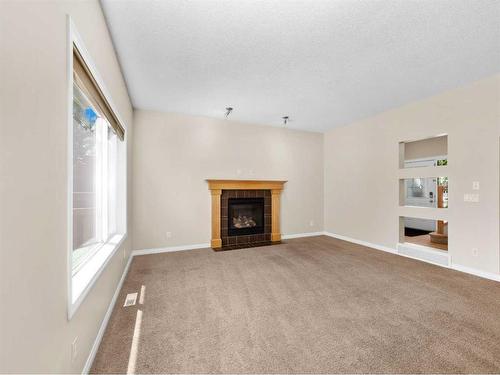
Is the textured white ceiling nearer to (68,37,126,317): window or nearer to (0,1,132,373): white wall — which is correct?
(68,37,126,317): window

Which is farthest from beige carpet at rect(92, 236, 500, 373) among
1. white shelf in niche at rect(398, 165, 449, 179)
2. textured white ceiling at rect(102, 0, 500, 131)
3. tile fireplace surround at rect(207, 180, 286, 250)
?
textured white ceiling at rect(102, 0, 500, 131)

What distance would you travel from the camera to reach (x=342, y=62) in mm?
2670

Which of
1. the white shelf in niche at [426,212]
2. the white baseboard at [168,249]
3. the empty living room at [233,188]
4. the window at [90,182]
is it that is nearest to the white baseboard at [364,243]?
the empty living room at [233,188]

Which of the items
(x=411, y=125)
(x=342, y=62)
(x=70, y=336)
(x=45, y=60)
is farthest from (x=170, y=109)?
(x=411, y=125)

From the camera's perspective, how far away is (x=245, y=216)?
5164mm

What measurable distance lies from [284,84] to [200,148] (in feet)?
7.26

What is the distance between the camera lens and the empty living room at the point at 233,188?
1.00m

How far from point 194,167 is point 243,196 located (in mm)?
1231

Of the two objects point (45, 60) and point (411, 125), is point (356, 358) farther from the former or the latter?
point (411, 125)

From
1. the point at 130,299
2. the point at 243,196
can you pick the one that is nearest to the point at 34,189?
the point at 130,299

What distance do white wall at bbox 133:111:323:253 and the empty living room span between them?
0.13ft

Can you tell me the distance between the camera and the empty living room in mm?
1001

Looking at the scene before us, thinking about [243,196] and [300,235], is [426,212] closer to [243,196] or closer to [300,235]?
[300,235]

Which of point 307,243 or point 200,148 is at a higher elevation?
point 200,148
